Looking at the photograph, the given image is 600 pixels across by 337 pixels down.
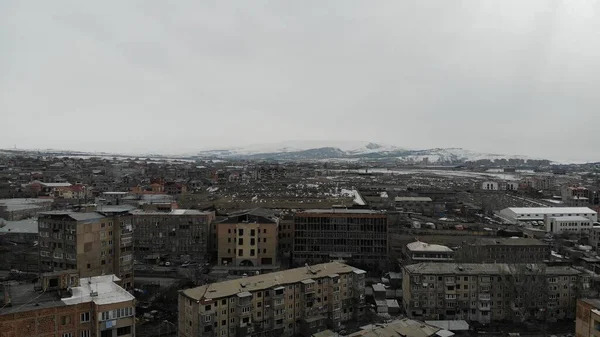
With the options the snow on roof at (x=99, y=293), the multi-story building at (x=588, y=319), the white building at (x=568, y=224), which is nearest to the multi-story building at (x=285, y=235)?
the snow on roof at (x=99, y=293)

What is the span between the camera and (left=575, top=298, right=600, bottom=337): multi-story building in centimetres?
826

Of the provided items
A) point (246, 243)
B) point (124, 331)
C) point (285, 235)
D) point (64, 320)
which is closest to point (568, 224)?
point (285, 235)

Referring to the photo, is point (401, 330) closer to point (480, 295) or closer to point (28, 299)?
point (480, 295)

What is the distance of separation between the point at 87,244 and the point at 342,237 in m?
8.67

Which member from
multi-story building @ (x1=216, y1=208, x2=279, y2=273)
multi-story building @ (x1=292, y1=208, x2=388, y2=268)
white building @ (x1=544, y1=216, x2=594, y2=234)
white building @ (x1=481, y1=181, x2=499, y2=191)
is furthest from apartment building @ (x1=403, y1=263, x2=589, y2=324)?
white building @ (x1=481, y1=181, x2=499, y2=191)

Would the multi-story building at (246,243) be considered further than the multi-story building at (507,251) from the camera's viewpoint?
Yes

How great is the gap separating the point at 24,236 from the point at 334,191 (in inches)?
926

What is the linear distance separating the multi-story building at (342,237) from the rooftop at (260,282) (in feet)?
15.3

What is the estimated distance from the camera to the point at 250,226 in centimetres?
1667

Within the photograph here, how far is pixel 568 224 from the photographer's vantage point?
23516 mm

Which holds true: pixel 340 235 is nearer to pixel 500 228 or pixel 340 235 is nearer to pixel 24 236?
pixel 500 228

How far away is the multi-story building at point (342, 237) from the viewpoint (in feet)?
56.3

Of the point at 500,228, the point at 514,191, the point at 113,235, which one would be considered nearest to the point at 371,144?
the point at 514,191

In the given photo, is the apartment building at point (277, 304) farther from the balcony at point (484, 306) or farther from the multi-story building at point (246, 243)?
the multi-story building at point (246, 243)
